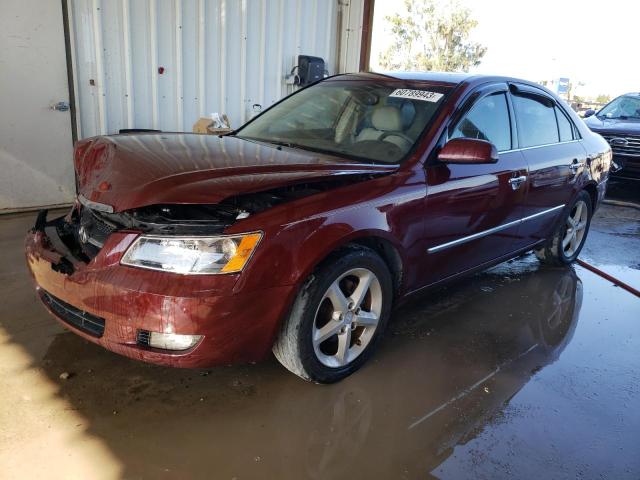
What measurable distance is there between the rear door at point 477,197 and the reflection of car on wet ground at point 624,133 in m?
5.41

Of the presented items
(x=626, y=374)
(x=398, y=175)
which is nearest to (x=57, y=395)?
(x=398, y=175)

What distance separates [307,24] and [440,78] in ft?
14.1

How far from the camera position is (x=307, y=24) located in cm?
714

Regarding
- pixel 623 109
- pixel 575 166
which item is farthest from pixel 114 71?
pixel 623 109

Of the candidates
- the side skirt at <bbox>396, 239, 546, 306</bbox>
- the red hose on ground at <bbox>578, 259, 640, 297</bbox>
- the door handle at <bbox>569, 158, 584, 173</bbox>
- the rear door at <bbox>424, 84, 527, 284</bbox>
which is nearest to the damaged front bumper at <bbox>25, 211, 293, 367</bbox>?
the side skirt at <bbox>396, 239, 546, 306</bbox>

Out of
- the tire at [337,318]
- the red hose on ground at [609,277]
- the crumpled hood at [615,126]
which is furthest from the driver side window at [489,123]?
the crumpled hood at [615,126]

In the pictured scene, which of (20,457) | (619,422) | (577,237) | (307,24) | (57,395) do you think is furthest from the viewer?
(307,24)

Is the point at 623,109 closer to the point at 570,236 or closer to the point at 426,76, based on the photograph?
the point at 570,236

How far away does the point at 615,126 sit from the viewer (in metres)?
8.89

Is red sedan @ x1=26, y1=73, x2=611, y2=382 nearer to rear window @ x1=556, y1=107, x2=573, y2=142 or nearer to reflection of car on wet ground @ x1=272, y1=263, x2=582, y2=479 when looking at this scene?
reflection of car on wet ground @ x1=272, y1=263, x2=582, y2=479

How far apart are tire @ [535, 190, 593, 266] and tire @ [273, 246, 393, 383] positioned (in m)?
2.37

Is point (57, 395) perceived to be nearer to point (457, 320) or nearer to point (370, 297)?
point (370, 297)

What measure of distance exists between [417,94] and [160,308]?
205cm

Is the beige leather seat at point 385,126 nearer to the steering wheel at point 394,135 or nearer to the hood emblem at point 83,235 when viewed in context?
the steering wheel at point 394,135
